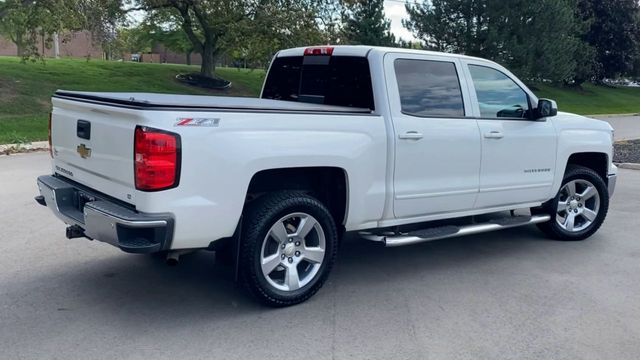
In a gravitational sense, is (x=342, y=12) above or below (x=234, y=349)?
above

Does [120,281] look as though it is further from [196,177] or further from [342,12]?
[342,12]

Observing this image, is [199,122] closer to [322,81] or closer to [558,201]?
[322,81]

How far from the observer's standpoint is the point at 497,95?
19.7ft

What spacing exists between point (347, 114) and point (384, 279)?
5.12ft

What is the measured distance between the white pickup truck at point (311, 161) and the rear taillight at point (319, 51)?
16 millimetres

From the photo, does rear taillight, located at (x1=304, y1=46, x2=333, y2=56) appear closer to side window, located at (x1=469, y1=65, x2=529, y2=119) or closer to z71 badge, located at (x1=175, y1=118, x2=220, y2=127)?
side window, located at (x1=469, y1=65, x2=529, y2=119)

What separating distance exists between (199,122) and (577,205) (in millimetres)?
4674

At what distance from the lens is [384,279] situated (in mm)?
5426

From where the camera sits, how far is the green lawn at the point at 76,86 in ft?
59.0

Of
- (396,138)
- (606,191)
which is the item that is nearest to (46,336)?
(396,138)

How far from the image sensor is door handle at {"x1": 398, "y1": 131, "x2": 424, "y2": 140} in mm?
5062

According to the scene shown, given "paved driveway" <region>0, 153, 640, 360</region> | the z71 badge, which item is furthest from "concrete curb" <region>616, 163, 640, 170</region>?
the z71 badge

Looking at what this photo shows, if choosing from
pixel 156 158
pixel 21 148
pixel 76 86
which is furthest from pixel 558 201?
pixel 76 86

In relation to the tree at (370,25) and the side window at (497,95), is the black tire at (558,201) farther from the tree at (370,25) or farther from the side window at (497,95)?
the tree at (370,25)
